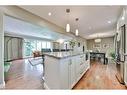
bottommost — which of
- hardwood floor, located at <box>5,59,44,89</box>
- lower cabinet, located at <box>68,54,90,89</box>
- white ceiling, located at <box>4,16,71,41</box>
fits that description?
hardwood floor, located at <box>5,59,44,89</box>

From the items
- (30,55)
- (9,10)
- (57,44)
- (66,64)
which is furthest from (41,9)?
(57,44)

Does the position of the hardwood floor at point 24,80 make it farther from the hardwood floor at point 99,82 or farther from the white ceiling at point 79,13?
the white ceiling at point 79,13

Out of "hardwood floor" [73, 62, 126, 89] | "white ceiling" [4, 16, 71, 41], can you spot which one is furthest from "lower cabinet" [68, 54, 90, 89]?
"white ceiling" [4, 16, 71, 41]

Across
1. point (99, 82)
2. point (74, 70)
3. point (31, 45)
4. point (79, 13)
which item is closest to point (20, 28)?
point (79, 13)

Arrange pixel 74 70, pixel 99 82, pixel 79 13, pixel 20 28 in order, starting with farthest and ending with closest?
pixel 20 28 < pixel 79 13 < pixel 99 82 < pixel 74 70

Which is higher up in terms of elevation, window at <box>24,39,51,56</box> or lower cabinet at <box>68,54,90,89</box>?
window at <box>24,39,51,56</box>

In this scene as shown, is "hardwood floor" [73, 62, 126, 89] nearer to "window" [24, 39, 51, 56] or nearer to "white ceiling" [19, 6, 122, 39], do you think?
"white ceiling" [19, 6, 122, 39]

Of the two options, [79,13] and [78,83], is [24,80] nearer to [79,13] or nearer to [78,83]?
[78,83]

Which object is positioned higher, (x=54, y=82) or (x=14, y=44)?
(x=14, y=44)

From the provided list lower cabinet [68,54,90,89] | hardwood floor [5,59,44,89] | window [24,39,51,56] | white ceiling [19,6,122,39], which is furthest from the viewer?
window [24,39,51,56]

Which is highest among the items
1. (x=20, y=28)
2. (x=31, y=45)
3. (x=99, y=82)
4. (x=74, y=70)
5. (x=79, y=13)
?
(x=79, y=13)
